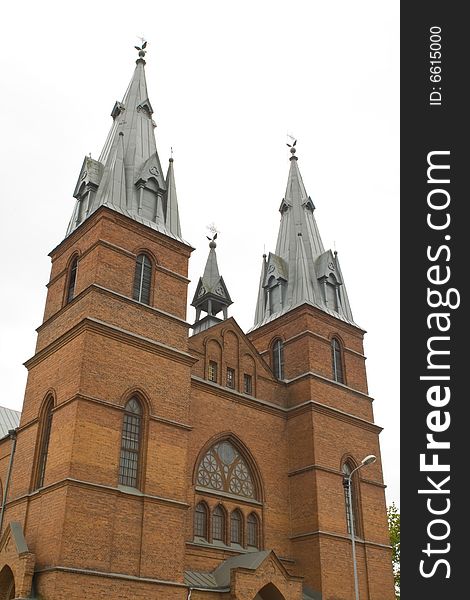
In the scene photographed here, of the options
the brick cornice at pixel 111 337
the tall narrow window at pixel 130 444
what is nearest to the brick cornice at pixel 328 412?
the brick cornice at pixel 111 337

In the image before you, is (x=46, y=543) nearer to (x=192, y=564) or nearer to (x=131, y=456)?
(x=131, y=456)

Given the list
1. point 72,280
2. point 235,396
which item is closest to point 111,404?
point 72,280

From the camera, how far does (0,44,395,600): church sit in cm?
2089

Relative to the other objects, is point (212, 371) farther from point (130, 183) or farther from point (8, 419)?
point (8, 419)

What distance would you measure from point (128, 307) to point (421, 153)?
14218 mm

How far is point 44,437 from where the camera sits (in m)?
23.4

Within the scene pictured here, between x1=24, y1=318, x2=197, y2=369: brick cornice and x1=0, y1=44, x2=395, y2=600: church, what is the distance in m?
0.07

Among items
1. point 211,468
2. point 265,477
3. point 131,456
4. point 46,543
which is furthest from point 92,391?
point 265,477

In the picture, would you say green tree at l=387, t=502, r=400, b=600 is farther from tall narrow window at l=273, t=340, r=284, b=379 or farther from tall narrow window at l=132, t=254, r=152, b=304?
tall narrow window at l=132, t=254, r=152, b=304

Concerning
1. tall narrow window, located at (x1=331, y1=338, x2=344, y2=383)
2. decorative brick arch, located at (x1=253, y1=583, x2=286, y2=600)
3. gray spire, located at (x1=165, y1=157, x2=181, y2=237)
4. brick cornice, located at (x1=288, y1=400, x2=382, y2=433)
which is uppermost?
gray spire, located at (x1=165, y1=157, x2=181, y2=237)

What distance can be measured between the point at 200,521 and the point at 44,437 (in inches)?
255

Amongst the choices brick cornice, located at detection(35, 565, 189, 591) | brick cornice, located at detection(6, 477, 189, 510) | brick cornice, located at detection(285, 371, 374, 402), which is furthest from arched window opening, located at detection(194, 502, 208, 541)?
brick cornice, located at detection(285, 371, 374, 402)

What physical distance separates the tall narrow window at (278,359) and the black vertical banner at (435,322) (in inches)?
800

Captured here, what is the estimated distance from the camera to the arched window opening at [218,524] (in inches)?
1000
